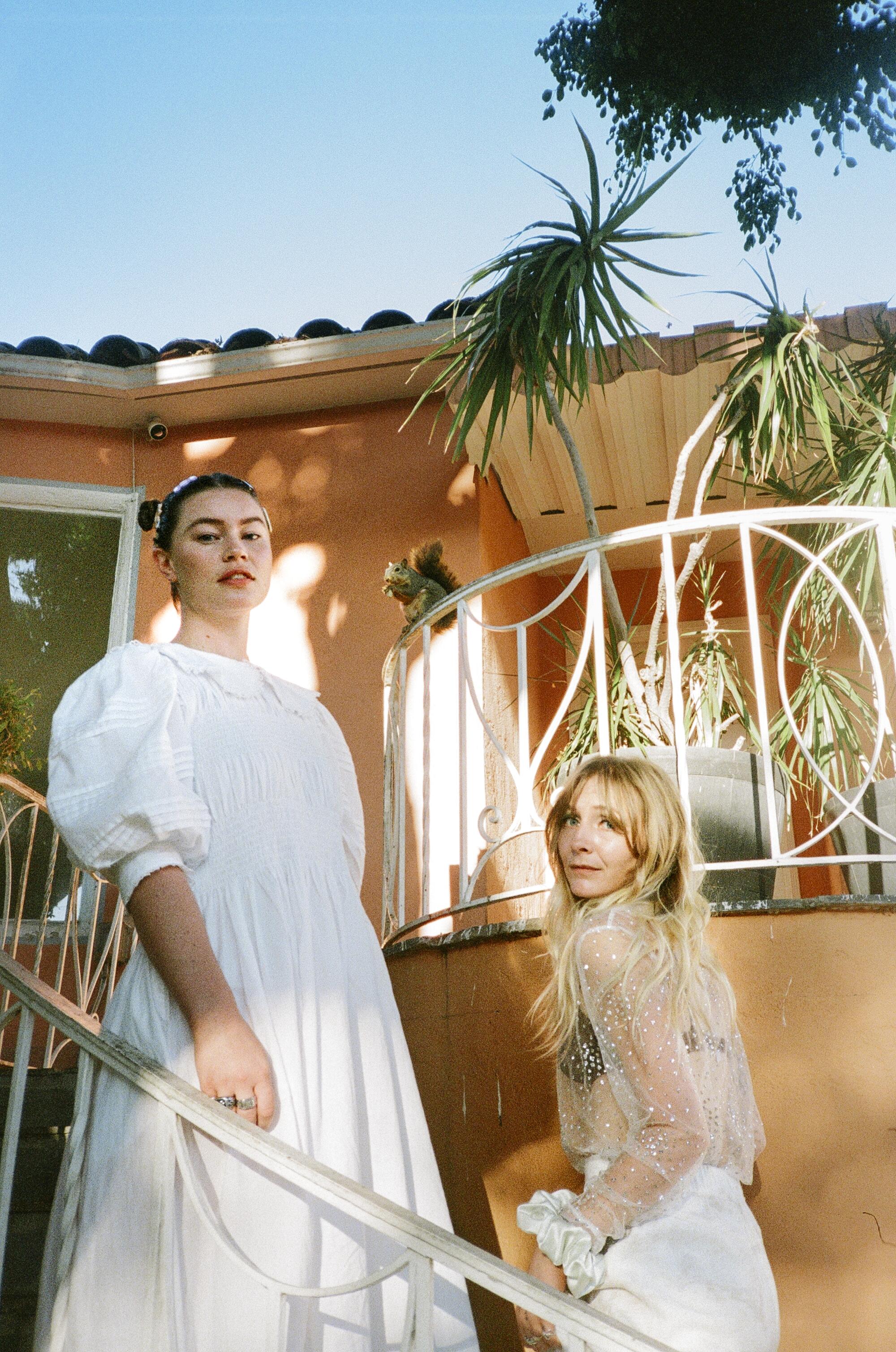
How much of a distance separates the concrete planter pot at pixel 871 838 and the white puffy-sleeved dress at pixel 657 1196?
4.58ft

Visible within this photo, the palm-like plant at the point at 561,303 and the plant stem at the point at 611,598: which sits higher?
the palm-like plant at the point at 561,303

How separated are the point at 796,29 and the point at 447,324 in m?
7.73

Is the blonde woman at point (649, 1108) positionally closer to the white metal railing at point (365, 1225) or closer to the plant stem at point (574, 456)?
the white metal railing at point (365, 1225)

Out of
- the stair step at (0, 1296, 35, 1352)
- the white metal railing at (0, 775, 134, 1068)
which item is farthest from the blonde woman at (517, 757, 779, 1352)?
the white metal railing at (0, 775, 134, 1068)

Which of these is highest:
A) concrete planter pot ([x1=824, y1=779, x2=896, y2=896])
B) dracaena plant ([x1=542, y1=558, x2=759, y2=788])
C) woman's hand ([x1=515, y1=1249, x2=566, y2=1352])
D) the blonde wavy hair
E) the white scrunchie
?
dracaena plant ([x1=542, y1=558, x2=759, y2=788])

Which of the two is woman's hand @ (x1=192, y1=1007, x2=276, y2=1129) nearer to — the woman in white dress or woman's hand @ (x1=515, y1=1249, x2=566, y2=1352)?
the woman in white dress

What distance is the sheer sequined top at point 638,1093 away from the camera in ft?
5.29

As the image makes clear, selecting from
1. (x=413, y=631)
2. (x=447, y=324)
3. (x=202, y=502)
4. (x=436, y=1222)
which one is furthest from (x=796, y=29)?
(x=436, y=1222)

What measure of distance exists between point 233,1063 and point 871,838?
2532mm

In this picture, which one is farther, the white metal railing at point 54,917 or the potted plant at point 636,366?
the white metal railing at point 54,917

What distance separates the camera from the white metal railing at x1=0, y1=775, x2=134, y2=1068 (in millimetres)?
4820

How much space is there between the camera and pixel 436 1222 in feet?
4.99

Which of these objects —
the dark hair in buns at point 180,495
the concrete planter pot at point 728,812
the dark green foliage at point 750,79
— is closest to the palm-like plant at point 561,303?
the concrete planter pot at point 728,812

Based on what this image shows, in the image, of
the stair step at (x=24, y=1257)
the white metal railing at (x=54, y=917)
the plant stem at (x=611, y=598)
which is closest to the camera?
the stair step at (x=24, y=1257)
